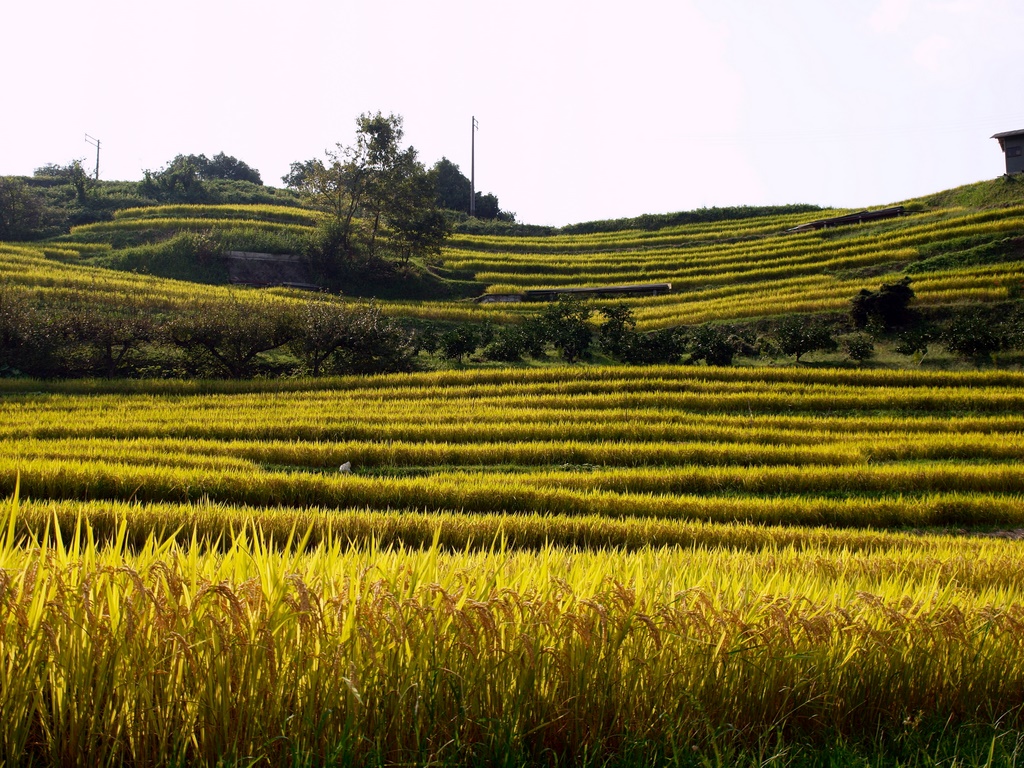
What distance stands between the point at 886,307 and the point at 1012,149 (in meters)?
24.6

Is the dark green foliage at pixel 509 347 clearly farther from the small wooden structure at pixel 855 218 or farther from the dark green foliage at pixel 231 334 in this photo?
the small wooden structure at pixel 855 218

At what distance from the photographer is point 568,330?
25.2 meters

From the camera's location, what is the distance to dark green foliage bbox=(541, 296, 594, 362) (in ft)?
81.9

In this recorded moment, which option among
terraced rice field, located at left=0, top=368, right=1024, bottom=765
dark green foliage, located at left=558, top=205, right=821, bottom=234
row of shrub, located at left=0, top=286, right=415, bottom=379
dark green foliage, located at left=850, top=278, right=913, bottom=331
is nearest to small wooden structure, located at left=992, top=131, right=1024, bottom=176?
dark green foliage, located at left=558, top=205, right=821, bottom=234

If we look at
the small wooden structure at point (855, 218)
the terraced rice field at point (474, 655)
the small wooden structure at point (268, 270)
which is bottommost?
the terraced rice field at point (474, 655)

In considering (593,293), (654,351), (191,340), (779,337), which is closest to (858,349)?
(779,337)

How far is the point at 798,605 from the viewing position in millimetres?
3801

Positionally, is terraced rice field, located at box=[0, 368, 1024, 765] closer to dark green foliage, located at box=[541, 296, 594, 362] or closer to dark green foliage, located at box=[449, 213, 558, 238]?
dark green foliage, located at box=[541, 296, 594, 362]

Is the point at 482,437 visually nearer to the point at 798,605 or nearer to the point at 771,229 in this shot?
the point at 798,605

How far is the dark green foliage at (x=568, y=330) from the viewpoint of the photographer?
24969mm

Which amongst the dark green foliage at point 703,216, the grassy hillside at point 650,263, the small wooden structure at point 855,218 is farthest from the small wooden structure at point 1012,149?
the dark green foliage at point 703,216

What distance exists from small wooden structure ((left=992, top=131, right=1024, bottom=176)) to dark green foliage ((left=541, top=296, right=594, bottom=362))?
101 feet

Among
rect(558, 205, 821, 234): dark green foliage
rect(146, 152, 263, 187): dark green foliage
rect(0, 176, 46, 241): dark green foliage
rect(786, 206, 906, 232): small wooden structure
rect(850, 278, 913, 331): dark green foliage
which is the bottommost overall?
rect(850, 278, 913, 331): dark green foliage

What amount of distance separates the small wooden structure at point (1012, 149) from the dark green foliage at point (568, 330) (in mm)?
30645
